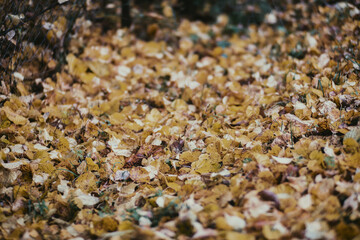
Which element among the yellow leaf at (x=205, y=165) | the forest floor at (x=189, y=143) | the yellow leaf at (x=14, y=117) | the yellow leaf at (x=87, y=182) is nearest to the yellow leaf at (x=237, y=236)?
the forest floor at (x=189, y=143)

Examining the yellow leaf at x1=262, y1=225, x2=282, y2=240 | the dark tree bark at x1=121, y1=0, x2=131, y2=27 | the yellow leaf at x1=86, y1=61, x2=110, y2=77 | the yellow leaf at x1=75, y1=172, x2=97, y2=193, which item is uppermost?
the dark tree bark at x1=121, y1=0, x2=131, y2=27

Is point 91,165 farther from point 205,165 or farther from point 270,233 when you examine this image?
point 270,233

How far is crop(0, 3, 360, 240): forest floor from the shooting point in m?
1.16

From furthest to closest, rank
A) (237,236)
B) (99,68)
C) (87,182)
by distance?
(99,68) < (87,182) < (237,236)

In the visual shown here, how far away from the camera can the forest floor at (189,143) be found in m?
1.16

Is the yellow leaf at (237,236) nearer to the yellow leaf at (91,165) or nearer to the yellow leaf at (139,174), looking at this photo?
the yellow leaf at (139,174)

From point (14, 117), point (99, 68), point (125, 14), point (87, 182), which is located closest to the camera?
point (87, 182)

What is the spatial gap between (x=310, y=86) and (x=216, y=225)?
1.33 m

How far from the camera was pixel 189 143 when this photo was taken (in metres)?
1.72

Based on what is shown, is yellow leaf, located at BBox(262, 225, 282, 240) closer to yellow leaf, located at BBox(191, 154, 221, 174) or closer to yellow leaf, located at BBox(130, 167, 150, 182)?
yellow leaf, located at BBox(191, 154, 221, 174)

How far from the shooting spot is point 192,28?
3.42 m

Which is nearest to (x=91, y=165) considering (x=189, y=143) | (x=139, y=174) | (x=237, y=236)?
(x=139, y=174)

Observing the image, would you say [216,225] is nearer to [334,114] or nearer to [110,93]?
[334,114]

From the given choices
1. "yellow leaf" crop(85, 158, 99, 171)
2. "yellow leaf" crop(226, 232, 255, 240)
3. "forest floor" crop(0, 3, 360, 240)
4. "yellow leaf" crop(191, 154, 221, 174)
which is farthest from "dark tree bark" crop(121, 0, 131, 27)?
"yellow leaf" crop(226, 232, 255, 240)
